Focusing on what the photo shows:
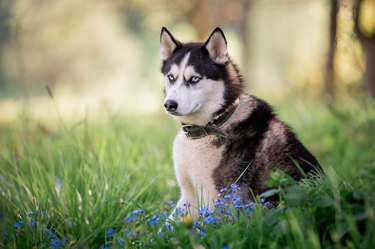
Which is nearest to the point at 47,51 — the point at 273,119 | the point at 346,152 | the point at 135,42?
the point at 135,42

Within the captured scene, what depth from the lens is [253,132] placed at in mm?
3721

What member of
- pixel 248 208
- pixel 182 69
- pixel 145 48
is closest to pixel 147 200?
pixel 182 69

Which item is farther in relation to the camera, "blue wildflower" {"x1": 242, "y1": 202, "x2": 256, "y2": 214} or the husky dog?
the husky dog

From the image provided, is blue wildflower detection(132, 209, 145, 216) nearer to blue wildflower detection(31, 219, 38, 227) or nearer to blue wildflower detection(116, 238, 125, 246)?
blue wildflower detection(116, 238, 125, 246)

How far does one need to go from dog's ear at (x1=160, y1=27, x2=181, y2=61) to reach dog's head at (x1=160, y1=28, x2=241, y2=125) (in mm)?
150

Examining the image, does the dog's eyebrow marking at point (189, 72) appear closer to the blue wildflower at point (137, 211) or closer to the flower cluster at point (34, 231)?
the blue wildflower at point (137, 211)

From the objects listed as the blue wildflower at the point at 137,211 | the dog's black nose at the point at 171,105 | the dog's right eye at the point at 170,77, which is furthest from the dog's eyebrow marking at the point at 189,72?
the blue wildflower at the point at 137,211

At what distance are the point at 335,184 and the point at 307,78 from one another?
12613mm

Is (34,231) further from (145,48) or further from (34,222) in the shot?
(145,48)

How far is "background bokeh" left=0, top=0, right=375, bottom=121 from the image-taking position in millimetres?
7496

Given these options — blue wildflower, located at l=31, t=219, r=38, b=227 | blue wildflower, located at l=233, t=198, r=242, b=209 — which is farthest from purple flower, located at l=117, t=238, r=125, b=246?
blue wildflower, located at l=233, t=198, r=242, b=209

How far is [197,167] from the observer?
3.68 m

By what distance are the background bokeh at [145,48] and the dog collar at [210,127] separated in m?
1.58

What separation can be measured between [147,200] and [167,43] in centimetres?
140
